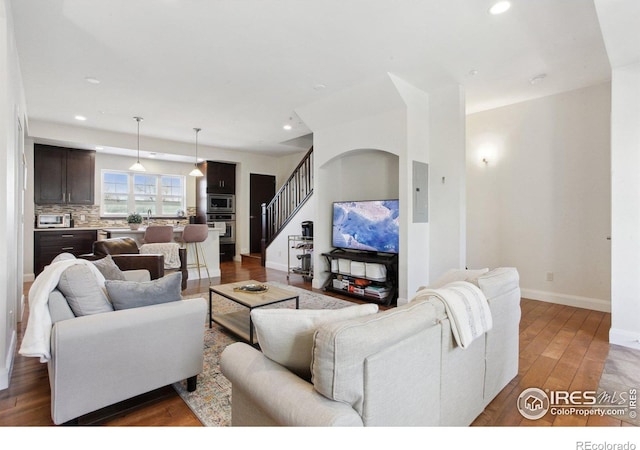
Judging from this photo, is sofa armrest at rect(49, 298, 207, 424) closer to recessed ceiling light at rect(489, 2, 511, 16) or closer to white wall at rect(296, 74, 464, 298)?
white wall at rect(296, 74, 464, 298)

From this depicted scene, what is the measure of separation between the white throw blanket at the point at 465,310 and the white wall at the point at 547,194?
3.33 metres

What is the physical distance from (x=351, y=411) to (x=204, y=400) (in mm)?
A: 1393

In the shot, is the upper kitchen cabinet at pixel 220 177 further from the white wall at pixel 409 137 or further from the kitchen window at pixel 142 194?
the white wall at pixel 409 137

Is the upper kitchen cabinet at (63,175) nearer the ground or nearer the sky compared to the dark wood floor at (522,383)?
nearer the sky

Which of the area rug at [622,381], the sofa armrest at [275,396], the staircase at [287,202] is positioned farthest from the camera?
the staircase at [287,202]

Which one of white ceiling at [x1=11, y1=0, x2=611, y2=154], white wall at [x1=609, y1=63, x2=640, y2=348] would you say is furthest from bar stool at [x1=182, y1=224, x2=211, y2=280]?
white wall at [x1=609, y1=63, x2=640, y2=348]

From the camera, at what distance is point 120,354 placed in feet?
5.98

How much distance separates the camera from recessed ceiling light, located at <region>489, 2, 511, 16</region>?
2451mm

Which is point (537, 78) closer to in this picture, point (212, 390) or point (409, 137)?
point (409, 137)

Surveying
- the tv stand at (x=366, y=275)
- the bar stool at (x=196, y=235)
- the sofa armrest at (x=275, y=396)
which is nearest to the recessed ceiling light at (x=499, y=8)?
the tv stand at (x=366, y=275)

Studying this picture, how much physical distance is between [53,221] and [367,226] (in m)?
5.97

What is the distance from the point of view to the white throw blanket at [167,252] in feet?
16.0

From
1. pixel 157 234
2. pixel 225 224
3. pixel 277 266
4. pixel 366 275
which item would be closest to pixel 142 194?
pixel 225 224

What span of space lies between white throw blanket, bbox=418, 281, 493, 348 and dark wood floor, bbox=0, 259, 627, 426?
65 cm
